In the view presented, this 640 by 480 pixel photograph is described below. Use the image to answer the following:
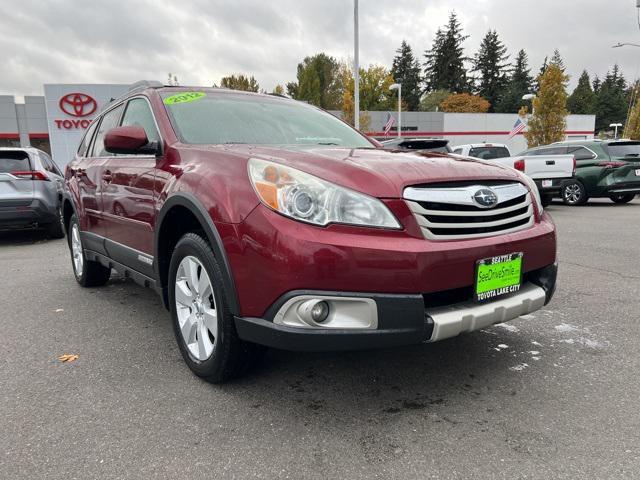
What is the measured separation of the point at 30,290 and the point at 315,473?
4.23m

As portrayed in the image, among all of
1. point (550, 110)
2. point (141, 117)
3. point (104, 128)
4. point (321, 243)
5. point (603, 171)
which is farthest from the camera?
point (550, 110)

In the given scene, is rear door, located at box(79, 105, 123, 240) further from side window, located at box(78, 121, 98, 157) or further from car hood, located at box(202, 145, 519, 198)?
car hood, located at box(202, 145, 519, 198)

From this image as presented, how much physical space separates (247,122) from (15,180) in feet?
20.2

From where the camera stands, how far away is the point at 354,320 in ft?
7.18

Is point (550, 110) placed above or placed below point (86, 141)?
above

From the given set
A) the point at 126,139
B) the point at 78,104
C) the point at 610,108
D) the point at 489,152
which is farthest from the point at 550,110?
the point at 610,108

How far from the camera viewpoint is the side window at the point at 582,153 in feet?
39.7

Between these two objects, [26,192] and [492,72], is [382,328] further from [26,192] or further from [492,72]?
[492,72]

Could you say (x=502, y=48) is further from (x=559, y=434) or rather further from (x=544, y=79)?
(x=559, y=434)

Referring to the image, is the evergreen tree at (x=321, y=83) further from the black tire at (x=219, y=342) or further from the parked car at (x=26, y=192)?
the black tire at (x=219, y=342)

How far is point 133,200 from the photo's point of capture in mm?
3393

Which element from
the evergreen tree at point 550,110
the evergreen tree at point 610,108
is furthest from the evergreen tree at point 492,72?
the evergreen tree at point 550,110

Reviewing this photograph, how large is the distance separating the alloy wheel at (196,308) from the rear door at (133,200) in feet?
1.51

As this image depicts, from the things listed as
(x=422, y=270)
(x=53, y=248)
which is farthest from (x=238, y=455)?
(x=53, y=248)
